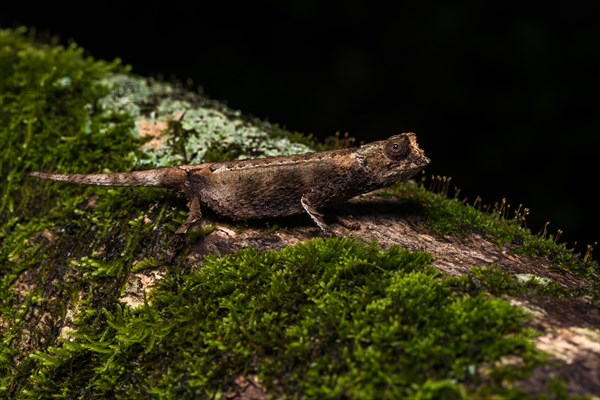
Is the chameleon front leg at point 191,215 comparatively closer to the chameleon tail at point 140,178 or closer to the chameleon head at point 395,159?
the chameleon tail at point 140,178

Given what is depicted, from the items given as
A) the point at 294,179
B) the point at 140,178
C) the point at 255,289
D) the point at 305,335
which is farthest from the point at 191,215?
the point at 305,335

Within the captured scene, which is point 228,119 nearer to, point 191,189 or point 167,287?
point 191,189

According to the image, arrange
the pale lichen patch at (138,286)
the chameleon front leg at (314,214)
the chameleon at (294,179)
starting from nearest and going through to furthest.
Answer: the pale lichen patch at (138,286) < the chameleon front leg at (314,214) < the chameleon at (294,179)

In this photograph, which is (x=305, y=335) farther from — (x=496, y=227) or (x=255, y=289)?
(x=496, y=227)

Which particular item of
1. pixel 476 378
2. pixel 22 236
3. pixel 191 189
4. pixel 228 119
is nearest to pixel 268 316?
pixel 476 378

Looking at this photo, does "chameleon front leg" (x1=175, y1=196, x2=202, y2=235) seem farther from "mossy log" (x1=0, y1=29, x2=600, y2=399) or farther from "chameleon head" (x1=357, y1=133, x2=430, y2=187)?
"chameleon head" (x1=357, y1=133, x2=430, y2=187)

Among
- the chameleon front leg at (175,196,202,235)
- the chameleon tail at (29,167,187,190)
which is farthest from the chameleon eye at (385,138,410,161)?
the chameleon tail at (29,167,187,190)

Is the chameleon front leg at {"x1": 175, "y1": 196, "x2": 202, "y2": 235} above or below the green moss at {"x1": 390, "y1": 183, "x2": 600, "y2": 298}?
below

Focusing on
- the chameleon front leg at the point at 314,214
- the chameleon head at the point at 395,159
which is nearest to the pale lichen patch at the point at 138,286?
the chameleon front leg at the point at 314,214
